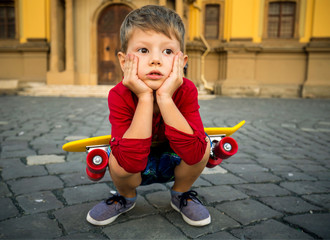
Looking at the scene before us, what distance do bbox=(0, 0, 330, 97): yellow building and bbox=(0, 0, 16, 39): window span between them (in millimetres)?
54

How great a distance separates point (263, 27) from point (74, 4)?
7.83 meters

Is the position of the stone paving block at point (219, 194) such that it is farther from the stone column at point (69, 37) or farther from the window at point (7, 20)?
the window at point (7, 20)

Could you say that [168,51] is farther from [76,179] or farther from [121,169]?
[76,179]

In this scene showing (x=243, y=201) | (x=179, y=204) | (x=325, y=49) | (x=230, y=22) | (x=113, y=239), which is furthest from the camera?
(x=230, y=22)

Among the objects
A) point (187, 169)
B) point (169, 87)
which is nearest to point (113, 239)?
point (187, 169)

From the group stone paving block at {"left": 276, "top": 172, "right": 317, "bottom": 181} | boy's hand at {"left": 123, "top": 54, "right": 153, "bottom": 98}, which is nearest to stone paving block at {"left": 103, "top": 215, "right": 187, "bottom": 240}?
boy's hand at {"left": 123, "top": 54, "right": 153, "bottom": 98}

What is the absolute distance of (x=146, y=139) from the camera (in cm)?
132

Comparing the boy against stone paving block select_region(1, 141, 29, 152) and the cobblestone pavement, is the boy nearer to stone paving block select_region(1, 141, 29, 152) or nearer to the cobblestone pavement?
the cobblestone pavement

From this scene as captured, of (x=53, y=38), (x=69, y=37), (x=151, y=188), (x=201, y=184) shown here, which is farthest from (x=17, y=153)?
(x=53, y=38)

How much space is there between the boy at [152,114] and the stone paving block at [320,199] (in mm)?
787

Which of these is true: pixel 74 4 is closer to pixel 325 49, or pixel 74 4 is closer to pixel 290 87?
pixel 290 87

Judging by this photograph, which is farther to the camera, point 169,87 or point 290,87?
point 290,87

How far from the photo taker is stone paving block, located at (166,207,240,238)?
141 cm

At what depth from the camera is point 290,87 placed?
11.6m
